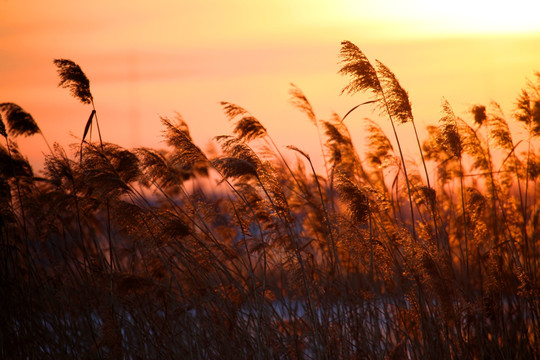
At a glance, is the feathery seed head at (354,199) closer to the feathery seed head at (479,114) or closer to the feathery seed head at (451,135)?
the feathery seed head at (451,135)

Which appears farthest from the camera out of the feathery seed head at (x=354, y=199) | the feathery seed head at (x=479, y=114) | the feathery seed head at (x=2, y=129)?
the feathery seed head at (x=479, y=114)

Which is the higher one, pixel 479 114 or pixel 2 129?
pixel 2 129

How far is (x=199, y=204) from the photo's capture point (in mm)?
5148

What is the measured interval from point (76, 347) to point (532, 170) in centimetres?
449

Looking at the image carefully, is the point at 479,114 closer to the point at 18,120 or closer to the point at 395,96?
the point at 395,96

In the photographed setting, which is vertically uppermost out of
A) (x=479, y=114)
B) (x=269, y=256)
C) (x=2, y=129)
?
(x=2, y=129)

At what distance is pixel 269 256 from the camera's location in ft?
18.5

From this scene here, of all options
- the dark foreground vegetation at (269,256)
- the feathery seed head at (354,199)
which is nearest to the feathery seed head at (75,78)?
the dark foreground vegetation at (269,256)

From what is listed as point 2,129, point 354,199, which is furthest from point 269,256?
point 2,129

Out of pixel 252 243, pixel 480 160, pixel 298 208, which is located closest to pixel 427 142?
pixel 480 160

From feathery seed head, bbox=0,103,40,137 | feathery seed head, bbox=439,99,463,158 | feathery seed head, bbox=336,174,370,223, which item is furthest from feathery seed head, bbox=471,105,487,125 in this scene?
feathery seed head, bbox=0,103,40,137

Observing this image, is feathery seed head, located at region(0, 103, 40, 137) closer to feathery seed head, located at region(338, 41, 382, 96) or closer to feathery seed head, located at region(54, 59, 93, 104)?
feathery seed head, located at region(54, 59, 93, 104)

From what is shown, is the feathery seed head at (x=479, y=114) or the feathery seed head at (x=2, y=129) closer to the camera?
the feathery seed head at (x=2, y=129)

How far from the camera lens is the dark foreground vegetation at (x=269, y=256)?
4488 mm
